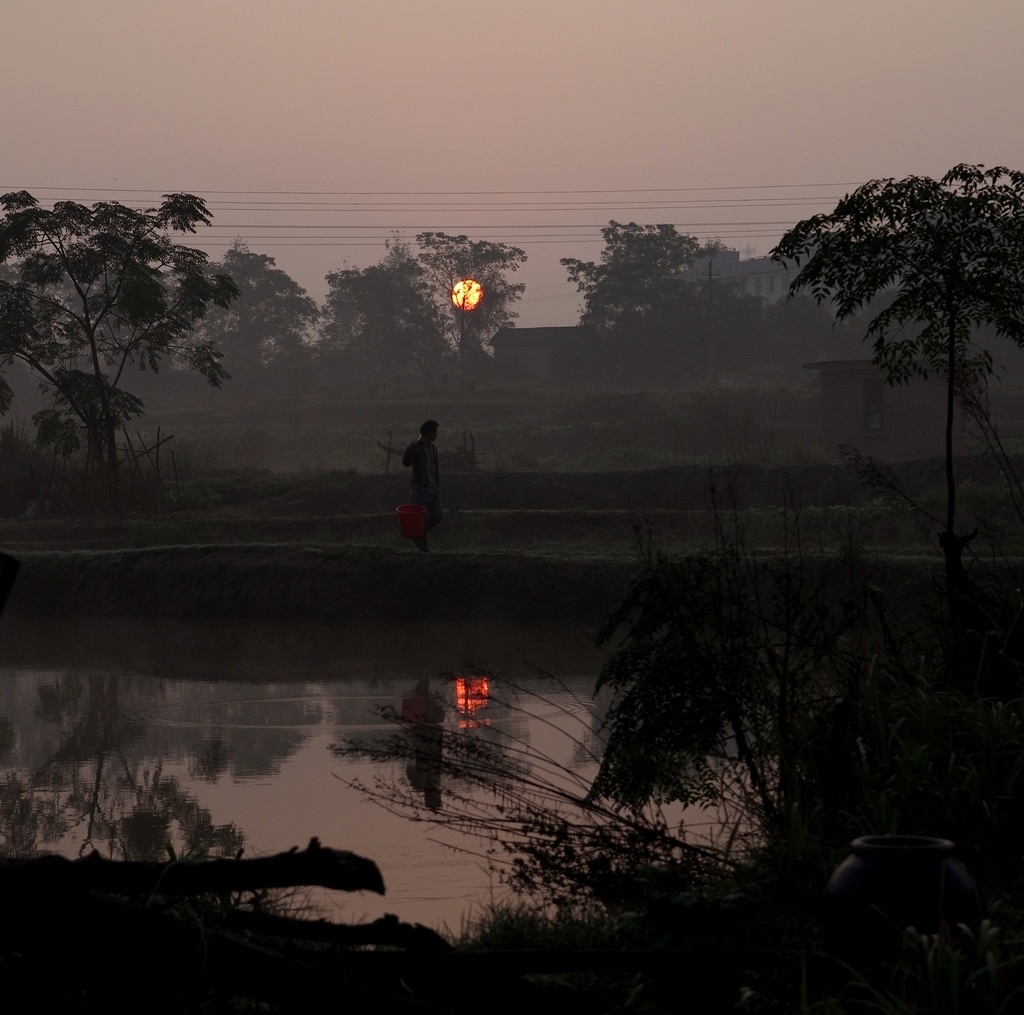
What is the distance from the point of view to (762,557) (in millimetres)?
16188

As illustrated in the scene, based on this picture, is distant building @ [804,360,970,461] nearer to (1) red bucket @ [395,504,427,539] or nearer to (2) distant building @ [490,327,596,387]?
(1) red bucket @ [395,504,427,539]

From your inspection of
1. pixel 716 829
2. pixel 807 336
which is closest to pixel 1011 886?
pixel 716 829

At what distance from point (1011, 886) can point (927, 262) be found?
13.8ft

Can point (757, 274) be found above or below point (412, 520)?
above

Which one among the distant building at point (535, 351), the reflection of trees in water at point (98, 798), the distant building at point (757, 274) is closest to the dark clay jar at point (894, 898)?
the reflection of trees in water at point (98, 798)

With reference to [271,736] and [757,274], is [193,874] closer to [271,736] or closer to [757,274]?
[271,736]

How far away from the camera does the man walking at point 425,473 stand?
56.4 feet

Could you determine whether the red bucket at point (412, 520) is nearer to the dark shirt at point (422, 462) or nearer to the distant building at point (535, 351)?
the dark shirt at point (422, 462)

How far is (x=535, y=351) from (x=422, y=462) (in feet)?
195

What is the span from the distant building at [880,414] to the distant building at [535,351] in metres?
31.9

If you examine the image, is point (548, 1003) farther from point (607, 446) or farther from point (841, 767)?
point (607, 446)

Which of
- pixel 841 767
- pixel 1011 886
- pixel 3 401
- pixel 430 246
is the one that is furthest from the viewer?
pixel 430 246

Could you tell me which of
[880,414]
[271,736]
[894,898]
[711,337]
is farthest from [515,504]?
[711,337]

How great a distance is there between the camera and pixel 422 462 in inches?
681
